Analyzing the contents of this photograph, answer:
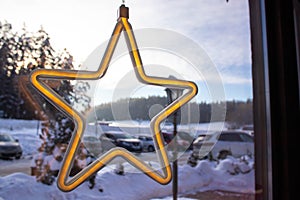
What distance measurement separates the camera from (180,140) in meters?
1.01

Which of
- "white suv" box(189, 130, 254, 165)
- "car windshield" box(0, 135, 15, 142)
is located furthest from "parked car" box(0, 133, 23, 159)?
"white suv" box(189, 130, 254, 165)

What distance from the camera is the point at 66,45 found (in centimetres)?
89

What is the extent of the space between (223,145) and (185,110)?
269mm

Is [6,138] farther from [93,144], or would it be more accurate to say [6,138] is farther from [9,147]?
[93,144]

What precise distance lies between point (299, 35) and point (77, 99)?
1027 mm

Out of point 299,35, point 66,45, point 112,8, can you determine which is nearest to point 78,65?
point 66,45

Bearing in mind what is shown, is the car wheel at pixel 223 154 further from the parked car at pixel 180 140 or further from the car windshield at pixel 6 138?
the car windshield at pixel 6 138

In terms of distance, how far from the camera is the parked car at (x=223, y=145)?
107cm

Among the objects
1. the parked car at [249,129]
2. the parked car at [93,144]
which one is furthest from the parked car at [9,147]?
the parked car at [249,129]

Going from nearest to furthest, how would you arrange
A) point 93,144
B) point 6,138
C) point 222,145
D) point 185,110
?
1. point 6,138
2. point 93,144
3. point 185,110
4. point 222,145

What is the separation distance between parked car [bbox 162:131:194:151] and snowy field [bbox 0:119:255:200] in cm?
8

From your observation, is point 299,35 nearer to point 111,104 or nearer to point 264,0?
point 264,0

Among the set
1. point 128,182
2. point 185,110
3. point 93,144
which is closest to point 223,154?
point 185,110

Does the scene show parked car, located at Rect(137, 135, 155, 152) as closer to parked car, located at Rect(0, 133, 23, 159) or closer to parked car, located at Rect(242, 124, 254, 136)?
parked car, located at Rect(0, 133, 23, 159)
